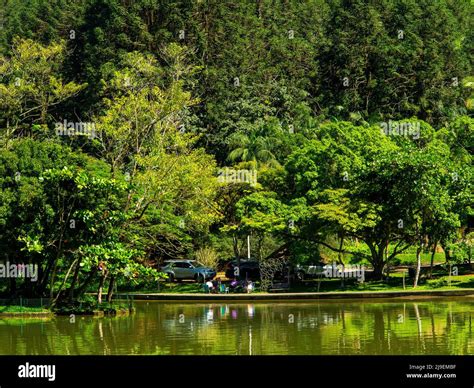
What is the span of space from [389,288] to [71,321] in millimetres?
16691

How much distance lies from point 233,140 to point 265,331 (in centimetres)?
3654

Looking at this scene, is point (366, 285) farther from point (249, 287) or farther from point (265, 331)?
point (265, 331)

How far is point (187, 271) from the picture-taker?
51750mm

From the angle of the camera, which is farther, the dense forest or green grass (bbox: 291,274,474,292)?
green grass (bbox: 291,274,474,292)

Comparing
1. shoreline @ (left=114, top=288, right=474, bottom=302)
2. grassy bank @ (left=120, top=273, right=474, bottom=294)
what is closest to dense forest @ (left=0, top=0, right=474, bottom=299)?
grassy bank @ (left=120, top=273, right=474, bottom=294)

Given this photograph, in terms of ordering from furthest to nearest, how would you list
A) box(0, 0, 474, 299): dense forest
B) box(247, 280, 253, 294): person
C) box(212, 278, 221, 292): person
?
box(212, 278, 221, 292): person, box(247, 280, 253, 294): person, box(0, 0, 474, 299): dense forest

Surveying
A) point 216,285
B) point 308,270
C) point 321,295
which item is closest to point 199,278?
point 216,285

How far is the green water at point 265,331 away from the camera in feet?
85.7

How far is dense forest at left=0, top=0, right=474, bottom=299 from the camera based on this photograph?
37594mm

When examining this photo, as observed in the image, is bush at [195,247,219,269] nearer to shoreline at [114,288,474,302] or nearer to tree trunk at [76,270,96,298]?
shoreline at [114,288,474,302]

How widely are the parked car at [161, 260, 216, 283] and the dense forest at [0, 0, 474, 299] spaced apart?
1416mm

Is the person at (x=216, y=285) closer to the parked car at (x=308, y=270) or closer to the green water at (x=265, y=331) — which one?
the parked car at (x=308, y=270)
